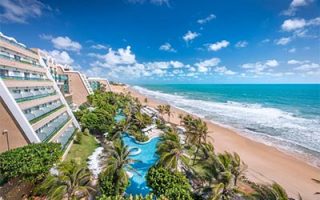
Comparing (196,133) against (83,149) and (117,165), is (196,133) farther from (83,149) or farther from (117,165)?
(83,149)

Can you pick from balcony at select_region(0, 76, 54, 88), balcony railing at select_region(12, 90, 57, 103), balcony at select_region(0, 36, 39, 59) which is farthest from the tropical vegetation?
balcony at select_region(0, 36, 39, 59)

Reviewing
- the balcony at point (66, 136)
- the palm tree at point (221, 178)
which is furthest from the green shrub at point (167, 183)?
the balcony at point (66, 136)

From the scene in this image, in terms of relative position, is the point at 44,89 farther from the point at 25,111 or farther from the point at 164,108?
the point at 164,108

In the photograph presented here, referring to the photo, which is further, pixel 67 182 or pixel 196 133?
pixel 196 133

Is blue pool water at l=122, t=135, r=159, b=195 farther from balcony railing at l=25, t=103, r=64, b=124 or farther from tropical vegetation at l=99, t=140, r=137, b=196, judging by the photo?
balcony railing at l=25, t=103, r=64, b=124

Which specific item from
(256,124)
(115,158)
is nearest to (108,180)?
(115,158)

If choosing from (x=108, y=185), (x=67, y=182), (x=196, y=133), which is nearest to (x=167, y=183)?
(x=108, y=185)
